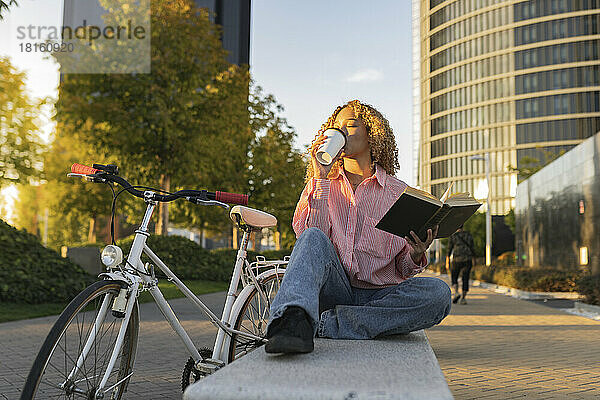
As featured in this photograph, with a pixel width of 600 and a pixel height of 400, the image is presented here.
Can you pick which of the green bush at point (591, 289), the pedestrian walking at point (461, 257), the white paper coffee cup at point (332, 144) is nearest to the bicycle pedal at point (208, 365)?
the white paper coffee cup at point (332, 144)

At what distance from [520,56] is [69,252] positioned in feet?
256

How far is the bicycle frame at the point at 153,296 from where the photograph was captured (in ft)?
9.53

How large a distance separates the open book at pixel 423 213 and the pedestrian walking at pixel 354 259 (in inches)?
3.6

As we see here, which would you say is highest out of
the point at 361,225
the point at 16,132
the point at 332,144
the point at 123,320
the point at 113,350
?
the point at 16,132

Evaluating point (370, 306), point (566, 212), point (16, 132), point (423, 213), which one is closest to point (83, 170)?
point (370, 306)

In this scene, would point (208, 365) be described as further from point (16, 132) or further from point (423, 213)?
point (16, 132)

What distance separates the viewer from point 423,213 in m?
3.09

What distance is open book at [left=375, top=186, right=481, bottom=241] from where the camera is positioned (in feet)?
9.86

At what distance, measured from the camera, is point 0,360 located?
612 centimetres

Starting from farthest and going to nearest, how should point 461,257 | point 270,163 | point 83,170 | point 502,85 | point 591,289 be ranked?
point 502,85 < point 270,163 < point 461,257 < point 591,289 < point 83,170

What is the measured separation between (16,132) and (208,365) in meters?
27.3

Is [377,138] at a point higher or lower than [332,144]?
higher

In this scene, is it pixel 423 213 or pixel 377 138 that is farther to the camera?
pixel 377 138

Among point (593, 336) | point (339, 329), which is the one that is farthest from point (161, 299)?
point (593, 336)
